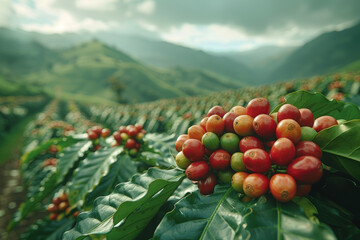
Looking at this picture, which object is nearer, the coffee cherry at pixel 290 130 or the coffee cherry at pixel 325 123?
the coffee cherry at pixel 290 130

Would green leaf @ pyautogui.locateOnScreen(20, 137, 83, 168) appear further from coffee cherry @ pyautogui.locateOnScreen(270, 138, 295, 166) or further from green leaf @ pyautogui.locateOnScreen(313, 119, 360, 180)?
green leaf @ pyautogui.locateOnScreen(313, 119, 360, 180)

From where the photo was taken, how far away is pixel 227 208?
1021 millimetres

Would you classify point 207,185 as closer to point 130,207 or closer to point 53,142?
point 130,207

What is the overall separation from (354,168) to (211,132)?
680 millimetres

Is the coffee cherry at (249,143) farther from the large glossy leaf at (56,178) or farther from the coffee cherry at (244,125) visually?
the large glossy leaf at (56,178)

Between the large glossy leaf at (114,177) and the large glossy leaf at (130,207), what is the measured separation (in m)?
0.66

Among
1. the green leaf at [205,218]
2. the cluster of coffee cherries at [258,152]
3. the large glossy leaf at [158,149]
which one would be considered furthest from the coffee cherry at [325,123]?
the large glossy leaf at [158,149]

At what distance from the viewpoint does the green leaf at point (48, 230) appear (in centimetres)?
250

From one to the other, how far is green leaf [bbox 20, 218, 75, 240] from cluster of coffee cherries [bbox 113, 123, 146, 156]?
1223 millimetres

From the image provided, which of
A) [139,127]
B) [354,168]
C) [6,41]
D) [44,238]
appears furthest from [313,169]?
[6,41]

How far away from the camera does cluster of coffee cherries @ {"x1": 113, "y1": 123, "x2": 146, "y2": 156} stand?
237cm

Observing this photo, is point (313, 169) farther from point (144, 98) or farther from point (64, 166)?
point (144, 98)

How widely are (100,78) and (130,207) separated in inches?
4339

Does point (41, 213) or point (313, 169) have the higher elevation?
point (313, 169)
